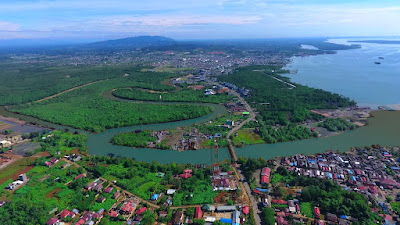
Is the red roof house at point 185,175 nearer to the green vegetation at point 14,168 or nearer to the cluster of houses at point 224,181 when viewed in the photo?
the cluster of houses at point 224,181

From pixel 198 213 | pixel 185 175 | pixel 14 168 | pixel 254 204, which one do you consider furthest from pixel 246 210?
pixel 14 168

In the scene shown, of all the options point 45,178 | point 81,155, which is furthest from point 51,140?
point 45,178

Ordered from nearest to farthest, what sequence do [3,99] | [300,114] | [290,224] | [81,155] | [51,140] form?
[290,224] → [81,155] → [51,140] → [300,114] → [3,99]

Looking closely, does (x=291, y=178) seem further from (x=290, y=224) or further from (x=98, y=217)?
(x=98, y=217)

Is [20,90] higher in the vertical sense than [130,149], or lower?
higher

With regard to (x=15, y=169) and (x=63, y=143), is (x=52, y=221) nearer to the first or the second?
(x=15, y=169)

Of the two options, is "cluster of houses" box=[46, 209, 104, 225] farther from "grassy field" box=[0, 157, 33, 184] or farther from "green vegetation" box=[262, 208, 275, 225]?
"green vegetation" box=[262, 208, 275, 225]
